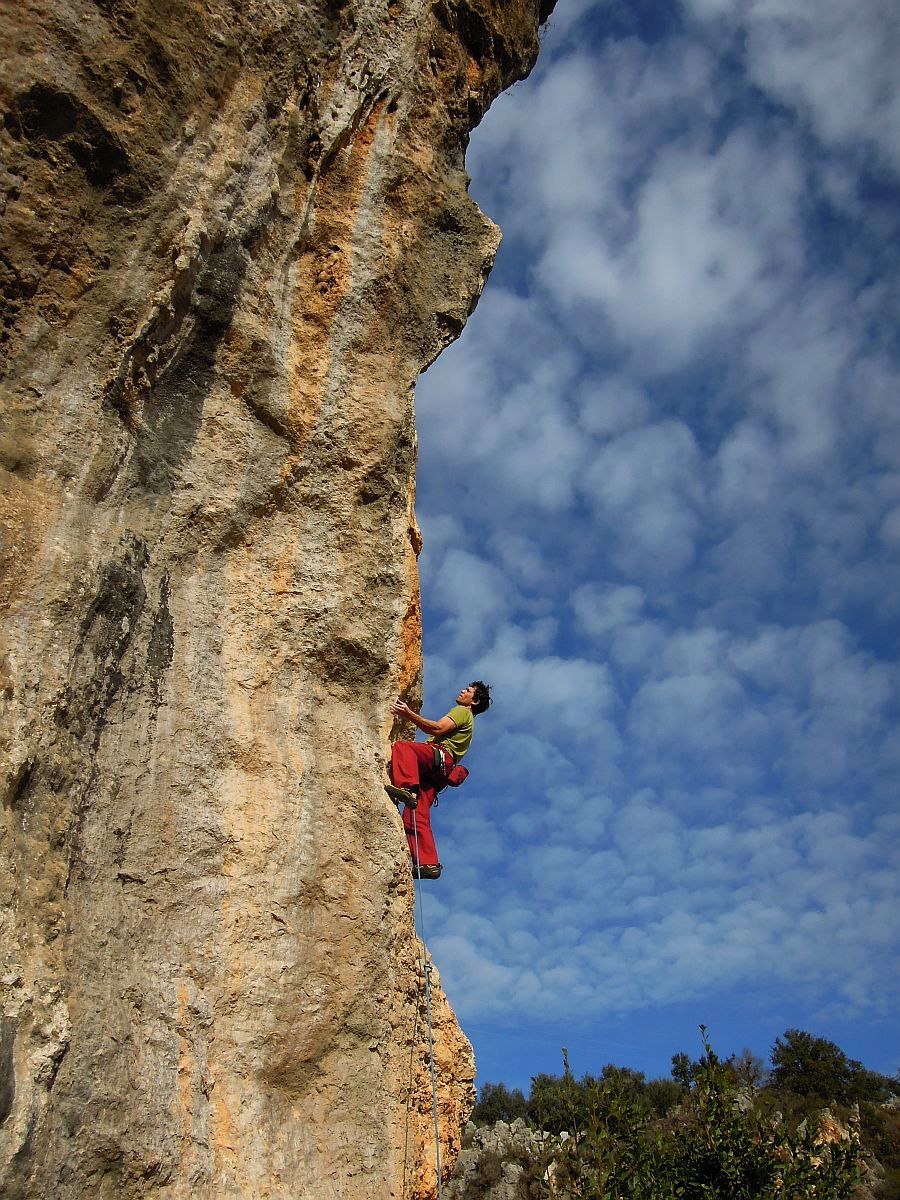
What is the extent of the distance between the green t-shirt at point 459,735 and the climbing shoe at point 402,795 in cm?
78

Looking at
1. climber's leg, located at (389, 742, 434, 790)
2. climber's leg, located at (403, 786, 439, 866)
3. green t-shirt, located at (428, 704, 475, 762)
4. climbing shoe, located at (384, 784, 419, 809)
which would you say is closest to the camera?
climbing shoe, located at (384, 784, 419, 809)

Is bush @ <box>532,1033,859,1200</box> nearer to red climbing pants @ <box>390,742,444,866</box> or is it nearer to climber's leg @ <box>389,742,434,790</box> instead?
red climbing pants @ <box>390,742,444,866</box>

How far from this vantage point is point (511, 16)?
25.9 ft

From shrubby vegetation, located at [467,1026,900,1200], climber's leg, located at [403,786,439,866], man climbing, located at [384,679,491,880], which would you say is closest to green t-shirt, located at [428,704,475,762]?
man climbing, located at [384,679,491,880]

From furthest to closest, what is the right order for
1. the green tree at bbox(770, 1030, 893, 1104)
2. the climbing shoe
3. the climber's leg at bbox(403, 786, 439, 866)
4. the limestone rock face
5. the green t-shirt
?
the green tree at bbox(770, 1030, 893, 1104) → the green t-shirt → the climber's leg at bbox(403, 786, 439, 866) → the climbing shoe → the limestone rock face

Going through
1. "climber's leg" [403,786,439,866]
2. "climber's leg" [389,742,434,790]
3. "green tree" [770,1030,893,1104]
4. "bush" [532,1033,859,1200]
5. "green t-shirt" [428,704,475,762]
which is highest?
"green tree" [770,1030,893,1104]

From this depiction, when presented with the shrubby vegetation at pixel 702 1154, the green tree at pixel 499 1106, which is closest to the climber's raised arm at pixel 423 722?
the shrubby vegetation at pixel 702 1154

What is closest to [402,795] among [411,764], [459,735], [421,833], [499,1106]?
[411,764]

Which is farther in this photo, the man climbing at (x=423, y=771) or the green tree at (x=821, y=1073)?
the green tree at (x=821, y=1073)

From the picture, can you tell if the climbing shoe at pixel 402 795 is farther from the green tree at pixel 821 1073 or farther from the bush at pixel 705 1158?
the green tree at pixel 821 1073

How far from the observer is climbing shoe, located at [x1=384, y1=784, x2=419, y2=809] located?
602cm

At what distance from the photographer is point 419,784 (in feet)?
20.9

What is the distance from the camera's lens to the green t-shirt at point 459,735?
7008 mm

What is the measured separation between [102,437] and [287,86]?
2642 mm
